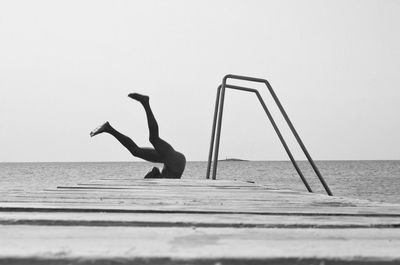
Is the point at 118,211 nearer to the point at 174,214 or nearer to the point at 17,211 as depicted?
the point at 174,214

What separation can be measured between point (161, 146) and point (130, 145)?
1.17 feet

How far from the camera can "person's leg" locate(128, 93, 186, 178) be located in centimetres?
573

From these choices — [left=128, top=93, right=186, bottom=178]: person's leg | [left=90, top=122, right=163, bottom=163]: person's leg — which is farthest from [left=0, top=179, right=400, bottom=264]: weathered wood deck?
[left=90, top=122, right=163, bottom=163]: person's leg

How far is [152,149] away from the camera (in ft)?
19.6

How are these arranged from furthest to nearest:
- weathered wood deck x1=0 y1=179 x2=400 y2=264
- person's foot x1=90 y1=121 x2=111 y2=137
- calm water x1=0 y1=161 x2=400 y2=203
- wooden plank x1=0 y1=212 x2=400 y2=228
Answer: calm water x1=0 y1=161 x2=400 y2=203
person's foot x1=90 y1=121 x2=111 y2=137
wooden plank x1=0 y1=212 x2=400 y2=228
weathered wood deck x1=0 y1=179 x2=400 y2=264

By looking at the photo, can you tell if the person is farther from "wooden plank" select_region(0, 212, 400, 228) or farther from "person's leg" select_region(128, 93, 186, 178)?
"wooden plank" select_region(0, 212, 400, 228)

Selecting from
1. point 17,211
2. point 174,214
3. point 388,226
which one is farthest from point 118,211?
point 388,226

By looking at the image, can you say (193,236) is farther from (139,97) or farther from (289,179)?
(289,179)

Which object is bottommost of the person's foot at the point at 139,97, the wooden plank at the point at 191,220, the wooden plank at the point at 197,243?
the person's foot at the point at 139,97

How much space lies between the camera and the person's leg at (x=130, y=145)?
587 centimetres

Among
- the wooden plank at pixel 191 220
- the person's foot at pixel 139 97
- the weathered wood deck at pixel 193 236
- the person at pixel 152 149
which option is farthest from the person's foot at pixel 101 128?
the wooden plank at pixel 191 220

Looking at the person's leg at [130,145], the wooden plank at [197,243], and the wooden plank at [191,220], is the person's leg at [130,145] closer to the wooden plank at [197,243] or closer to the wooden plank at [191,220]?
the wooden plank at [191,220]

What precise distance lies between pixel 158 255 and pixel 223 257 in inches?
3.9

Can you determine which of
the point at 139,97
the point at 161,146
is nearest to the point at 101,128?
the point at 139,97
